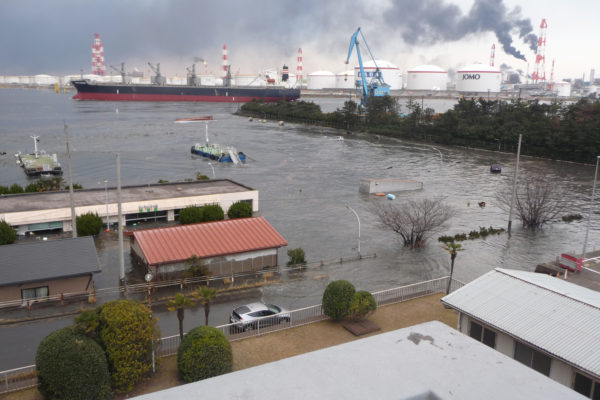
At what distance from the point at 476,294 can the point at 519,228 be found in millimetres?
16885

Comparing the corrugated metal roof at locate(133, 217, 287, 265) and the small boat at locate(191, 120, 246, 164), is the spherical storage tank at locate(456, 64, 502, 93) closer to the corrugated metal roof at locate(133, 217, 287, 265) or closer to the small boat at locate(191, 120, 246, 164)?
the small boat at locate(191, 120, 246, 164)

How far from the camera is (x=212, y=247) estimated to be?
62.9 feet

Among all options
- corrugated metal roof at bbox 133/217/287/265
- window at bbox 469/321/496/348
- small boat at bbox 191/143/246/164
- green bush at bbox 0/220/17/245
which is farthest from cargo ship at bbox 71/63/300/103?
window at bbox 469/321/496/348

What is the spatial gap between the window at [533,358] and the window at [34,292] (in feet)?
46.2

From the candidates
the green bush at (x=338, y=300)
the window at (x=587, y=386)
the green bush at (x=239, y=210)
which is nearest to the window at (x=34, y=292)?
the green bush at (x=338, y=300)

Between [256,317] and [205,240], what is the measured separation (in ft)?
19.5

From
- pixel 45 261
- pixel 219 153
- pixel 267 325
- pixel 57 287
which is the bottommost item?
pixel 267 325

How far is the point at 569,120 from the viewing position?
53.2 meters

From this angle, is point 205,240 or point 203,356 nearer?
point 203,356

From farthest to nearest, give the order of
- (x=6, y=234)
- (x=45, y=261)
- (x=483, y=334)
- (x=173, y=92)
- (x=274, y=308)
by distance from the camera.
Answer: (x=173, y=92)
(x=6, y=234)
(x=45, y=261)
(x=274, y=308)
(x=483, y=334)

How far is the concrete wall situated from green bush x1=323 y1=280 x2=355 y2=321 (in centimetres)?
816

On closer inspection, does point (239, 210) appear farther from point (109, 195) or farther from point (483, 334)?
point (483, 334)

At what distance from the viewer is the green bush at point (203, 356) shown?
10.8 meters

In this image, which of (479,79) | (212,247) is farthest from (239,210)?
(479,79)
